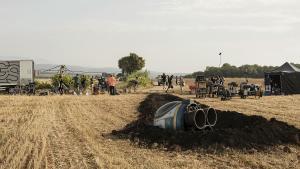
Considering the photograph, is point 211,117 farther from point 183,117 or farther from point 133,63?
point 133,63

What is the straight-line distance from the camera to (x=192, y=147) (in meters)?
12.6

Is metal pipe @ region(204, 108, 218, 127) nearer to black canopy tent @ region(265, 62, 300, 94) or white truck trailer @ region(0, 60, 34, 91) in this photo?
black canopy tent @ region(265, 62, 300, 94)

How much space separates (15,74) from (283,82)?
23079 mm

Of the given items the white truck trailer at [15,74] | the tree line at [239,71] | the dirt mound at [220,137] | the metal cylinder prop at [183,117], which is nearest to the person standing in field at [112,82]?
the white truck trailer at [15,74]

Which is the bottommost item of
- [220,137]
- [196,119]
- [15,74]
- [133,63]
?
[220,137]

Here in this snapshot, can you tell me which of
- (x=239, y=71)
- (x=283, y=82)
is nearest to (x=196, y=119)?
(x=283, y=82)

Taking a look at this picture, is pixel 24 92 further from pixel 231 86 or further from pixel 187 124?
pixel 187 124

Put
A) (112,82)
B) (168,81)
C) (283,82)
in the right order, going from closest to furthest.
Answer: (112,82) < (283,82) < (168,81)

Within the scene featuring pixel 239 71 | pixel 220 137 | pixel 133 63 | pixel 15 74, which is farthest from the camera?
pixel 133 63

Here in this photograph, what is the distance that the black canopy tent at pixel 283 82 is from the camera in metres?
39.8

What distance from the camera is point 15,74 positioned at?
46.2 meters

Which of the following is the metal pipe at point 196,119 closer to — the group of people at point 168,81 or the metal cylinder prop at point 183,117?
the metal cylinder prop at point 183,117

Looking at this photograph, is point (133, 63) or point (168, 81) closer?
point (168, 81)

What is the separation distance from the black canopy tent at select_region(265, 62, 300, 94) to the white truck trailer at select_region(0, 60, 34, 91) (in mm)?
20677
